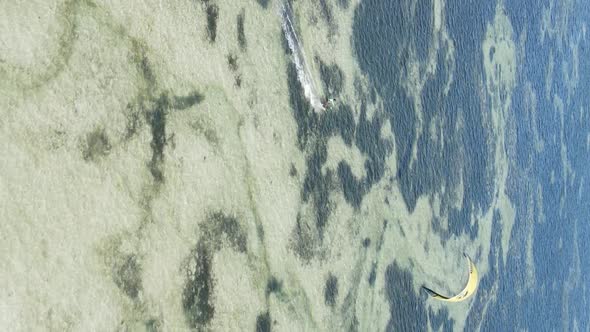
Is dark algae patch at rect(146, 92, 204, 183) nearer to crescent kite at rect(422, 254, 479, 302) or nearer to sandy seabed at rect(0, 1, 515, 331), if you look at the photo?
sandy seabed at rect(0, 1, 515, 331)

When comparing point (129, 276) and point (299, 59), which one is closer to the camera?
point (129, 276)

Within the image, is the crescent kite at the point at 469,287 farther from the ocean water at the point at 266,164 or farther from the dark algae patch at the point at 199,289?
the dark algae patch at the point at 199,289

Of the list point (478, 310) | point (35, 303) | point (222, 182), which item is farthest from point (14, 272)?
point (478, 310)


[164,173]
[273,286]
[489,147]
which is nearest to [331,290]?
[273,286]

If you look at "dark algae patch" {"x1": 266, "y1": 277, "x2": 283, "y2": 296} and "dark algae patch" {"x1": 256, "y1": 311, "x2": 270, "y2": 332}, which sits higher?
"dark algae patch" {"x1": 266, "y1": 277, "x2": 283, "y2": 296}

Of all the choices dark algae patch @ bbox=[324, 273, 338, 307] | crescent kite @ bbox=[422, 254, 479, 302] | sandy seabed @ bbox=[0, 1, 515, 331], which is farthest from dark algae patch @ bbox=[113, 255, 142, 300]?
crescent kite @ bbox=[422, 254, 479, 302]

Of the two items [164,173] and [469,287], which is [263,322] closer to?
[164,173]

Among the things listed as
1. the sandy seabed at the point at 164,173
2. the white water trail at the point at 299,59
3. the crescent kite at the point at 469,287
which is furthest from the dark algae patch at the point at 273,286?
the crescent kite at the point at 469,287
